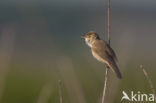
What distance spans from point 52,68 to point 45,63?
138 cm

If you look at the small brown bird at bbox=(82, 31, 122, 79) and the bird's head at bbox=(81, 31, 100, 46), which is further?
the bird's head at bbox=(81, 31, 100, 46)

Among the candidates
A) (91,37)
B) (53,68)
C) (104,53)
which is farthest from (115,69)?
(53,68)

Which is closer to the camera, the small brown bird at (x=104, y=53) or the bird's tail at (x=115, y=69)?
the bird's tail at (x=115, y=69)

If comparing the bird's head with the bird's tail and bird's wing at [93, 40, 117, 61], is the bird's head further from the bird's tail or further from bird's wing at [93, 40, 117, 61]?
the bird's tail

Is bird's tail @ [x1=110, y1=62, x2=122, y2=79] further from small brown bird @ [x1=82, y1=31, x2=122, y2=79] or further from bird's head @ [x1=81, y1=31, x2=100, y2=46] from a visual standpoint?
bird's head @ [x1=81, y1=31, x2=100, y2=46]

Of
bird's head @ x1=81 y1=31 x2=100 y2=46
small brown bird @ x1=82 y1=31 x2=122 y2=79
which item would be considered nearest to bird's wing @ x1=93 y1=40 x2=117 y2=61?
small brown bird @ x1=82 y1=31 x2=122 y2=79

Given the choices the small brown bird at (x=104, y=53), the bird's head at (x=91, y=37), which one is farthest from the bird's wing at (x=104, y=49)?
the bird's head at (x=91, y=37)

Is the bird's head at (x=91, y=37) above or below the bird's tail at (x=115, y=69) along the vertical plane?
above

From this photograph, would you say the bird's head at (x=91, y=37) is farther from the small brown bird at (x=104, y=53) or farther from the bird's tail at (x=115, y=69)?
the bird's tail at (x=115, y=69)

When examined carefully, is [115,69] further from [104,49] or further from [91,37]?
[91,37]

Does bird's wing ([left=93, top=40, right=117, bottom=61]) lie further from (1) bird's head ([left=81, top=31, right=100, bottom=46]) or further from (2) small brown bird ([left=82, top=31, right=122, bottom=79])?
(1) bird's head ([left=81, top=31, right=100, bottom=46])

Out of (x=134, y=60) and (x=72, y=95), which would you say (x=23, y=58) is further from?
(x=72, y=95)

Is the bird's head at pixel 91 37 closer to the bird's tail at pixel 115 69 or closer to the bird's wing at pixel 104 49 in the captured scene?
the bird's wing at pixel 104 49

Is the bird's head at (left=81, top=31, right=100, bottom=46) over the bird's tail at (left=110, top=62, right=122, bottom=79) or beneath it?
over
